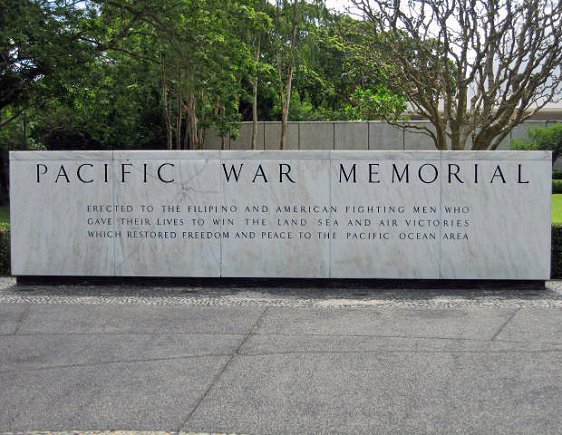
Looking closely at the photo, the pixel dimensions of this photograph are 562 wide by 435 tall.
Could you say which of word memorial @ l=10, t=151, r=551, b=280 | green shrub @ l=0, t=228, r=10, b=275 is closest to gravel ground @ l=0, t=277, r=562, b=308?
word memorial @ l=10, t=151, r=551, b=280

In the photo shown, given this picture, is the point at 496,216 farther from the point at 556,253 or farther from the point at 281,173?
the point at 281,173

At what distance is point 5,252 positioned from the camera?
12.2 meters

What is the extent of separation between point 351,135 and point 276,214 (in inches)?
923

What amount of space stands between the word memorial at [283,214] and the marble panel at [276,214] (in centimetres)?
1

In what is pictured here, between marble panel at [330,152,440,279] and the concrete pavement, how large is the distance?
2.41ft

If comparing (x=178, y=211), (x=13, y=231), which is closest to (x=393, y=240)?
(x=178, y=211)

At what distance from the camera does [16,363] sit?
6695 mm

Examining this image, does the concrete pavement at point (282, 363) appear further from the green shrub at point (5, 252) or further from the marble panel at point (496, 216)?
the green shrub at point (5, 252)

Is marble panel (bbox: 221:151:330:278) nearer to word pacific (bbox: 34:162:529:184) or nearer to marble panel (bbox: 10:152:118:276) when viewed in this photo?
word pacific (bbox: 34:162:529:184)

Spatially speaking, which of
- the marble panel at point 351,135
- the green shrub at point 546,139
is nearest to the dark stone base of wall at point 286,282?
the marble panel at point 351,135

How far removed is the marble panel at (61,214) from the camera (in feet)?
36.3

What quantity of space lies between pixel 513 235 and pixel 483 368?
4.61 meters

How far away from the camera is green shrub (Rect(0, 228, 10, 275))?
1214 centimetres

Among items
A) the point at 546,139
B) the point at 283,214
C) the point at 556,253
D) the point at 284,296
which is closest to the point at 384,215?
the point at 283,214
